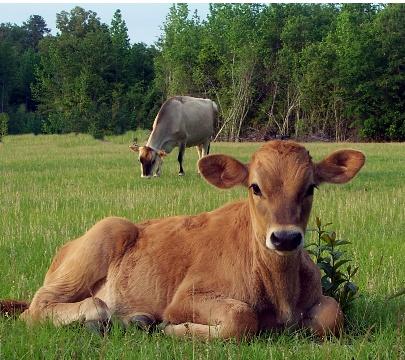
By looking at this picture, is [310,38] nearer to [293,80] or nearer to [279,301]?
[293,80]

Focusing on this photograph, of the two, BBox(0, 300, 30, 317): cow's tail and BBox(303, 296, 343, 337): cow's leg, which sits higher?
BBox(303, 296, 343, 337): cow's leg

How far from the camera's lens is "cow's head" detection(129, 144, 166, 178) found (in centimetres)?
1980

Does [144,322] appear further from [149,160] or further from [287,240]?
[149,160]

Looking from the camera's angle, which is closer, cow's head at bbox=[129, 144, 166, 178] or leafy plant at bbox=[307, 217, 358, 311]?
leafy plant at bbox=[307, 217, 358, 311]

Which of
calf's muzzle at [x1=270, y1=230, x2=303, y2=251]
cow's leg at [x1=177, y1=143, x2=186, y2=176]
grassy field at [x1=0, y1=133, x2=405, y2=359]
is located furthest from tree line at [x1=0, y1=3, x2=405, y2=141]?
calf's muzzle at [x1=270, y1=230, x2=303, y2=251]

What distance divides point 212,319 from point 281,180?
1.07 metres

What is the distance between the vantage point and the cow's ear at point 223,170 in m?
5.59

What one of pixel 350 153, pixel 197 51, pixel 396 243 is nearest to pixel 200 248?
pixel 350 153

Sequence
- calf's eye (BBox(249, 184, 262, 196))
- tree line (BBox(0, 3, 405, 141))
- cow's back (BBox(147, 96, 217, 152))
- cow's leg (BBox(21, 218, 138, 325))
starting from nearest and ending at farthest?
1. calf's eye (BBox(249, 184, 262, 196))
2. cow's leg (BBox(21, 218, 138, 325))
3. cow's back (BBox(147, 96, 217, 152))
4. tree line (BBox(0, 3, 405, 141))

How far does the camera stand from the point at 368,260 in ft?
24.2

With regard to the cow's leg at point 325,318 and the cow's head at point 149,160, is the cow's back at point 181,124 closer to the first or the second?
the cow's head at point 149,160

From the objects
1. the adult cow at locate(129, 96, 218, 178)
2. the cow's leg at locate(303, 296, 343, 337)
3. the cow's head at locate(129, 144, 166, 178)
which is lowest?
the cow's head at locate(129, 144, 166, 178)

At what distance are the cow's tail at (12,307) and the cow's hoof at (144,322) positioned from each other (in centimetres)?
88

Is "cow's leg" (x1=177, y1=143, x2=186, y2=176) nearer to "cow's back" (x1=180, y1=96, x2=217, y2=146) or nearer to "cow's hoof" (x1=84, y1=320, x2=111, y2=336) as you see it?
"cow's back" (x1=180, y1=96, x2=217, y2=146)
